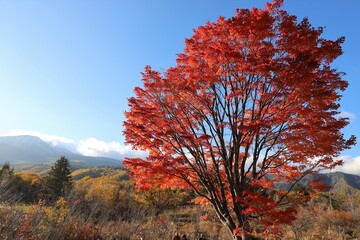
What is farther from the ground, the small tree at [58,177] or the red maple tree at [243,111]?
the red maple tree at [243,111]

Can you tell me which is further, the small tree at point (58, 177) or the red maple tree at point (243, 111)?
the small tree at point (58, 177)

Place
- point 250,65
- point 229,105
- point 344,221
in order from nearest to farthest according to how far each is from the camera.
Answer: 1. point 250,65
2. point 229,105
3. point 344,221

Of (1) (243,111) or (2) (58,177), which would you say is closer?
(1) (243,111)

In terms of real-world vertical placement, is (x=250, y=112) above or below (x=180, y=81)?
below

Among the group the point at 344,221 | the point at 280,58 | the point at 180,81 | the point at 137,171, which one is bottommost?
the point at 344,221

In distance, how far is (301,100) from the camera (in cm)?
966

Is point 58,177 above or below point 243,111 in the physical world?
below

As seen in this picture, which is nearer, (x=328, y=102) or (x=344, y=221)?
(x=328, y=102)

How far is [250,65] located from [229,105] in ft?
7.29

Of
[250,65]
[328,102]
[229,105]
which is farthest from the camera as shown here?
[229,105]

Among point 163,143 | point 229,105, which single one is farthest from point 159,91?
point 229,105

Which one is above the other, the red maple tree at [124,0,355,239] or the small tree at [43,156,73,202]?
the red maple tree at [124,0,355,239]

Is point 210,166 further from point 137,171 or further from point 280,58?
point 280,58

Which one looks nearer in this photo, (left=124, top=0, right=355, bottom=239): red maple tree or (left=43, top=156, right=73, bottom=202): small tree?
(left=124, top=0, right=355, bottom=239): red maple tree
